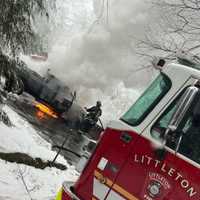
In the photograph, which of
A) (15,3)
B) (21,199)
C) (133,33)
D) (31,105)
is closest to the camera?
(21,199)

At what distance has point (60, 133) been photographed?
55.4ft

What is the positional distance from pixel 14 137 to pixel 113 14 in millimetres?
17559

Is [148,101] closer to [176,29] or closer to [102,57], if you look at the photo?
[176,29]

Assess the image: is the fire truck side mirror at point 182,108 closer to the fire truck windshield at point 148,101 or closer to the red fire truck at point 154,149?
the red fire truck at point 154,149

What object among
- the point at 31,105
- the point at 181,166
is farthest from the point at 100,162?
the point at 31,105

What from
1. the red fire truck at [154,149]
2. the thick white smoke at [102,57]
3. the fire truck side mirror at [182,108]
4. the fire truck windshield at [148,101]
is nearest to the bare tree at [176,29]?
the fire truck windshield at [148,101]

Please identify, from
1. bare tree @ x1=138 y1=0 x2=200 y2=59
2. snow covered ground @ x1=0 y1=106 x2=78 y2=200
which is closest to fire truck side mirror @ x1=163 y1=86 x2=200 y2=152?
snow covered ground @ x1=0 y1=106 x2=78 y2=200

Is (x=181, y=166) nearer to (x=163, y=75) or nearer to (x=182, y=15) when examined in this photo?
(x=163, y=75)

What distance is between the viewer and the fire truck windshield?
4242mm

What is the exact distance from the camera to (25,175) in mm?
Result: 7781

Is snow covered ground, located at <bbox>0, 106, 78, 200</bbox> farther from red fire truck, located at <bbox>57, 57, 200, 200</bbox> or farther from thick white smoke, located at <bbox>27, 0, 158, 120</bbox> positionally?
thick white smoke, located at <bbox>27, 0, 158, 120</bbox>

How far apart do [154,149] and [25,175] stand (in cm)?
428

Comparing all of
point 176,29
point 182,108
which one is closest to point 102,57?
point 176,29

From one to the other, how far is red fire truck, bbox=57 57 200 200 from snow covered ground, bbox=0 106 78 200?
7.74 ft
